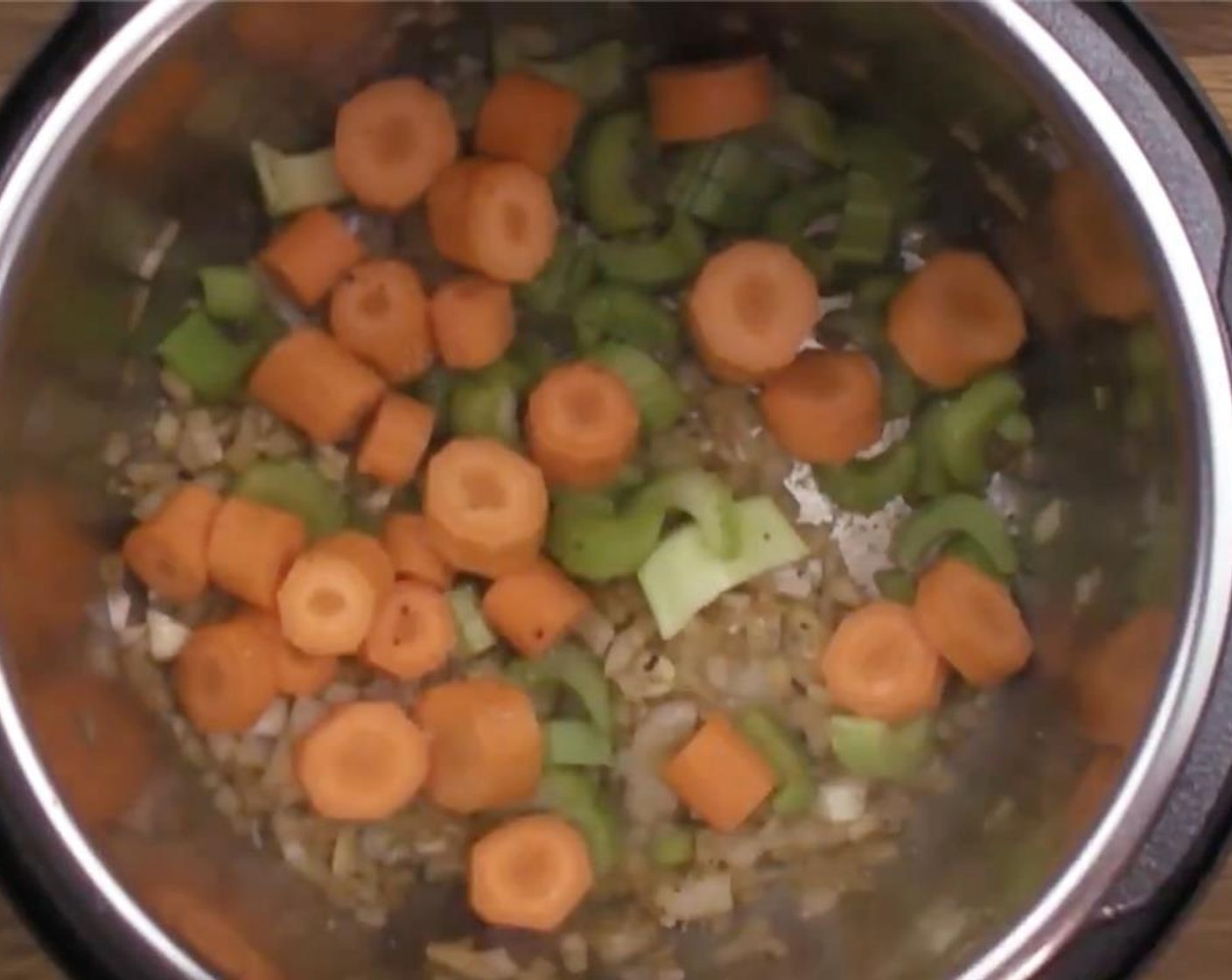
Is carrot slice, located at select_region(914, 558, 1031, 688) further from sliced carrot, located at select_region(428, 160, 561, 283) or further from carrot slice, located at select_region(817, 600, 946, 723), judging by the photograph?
sliced carrot, located at select_region(428, 160, 561, 283)

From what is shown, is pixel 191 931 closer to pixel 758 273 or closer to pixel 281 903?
pixel 281 903

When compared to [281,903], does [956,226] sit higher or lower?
higher

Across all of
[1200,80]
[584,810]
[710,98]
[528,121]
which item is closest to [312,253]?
[528,121]

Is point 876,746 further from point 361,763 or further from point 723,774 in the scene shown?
point 361,763

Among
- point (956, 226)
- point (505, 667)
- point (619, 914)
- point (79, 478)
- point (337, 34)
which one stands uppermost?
point (337, 34)

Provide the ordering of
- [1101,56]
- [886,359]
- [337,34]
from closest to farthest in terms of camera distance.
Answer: [1101,56] → [337,34] → [886,359]

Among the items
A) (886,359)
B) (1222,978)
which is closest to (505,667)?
(886,359)

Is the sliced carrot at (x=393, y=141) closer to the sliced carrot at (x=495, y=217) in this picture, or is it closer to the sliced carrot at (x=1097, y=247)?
the sliced carrot at (x=495, y=217)
